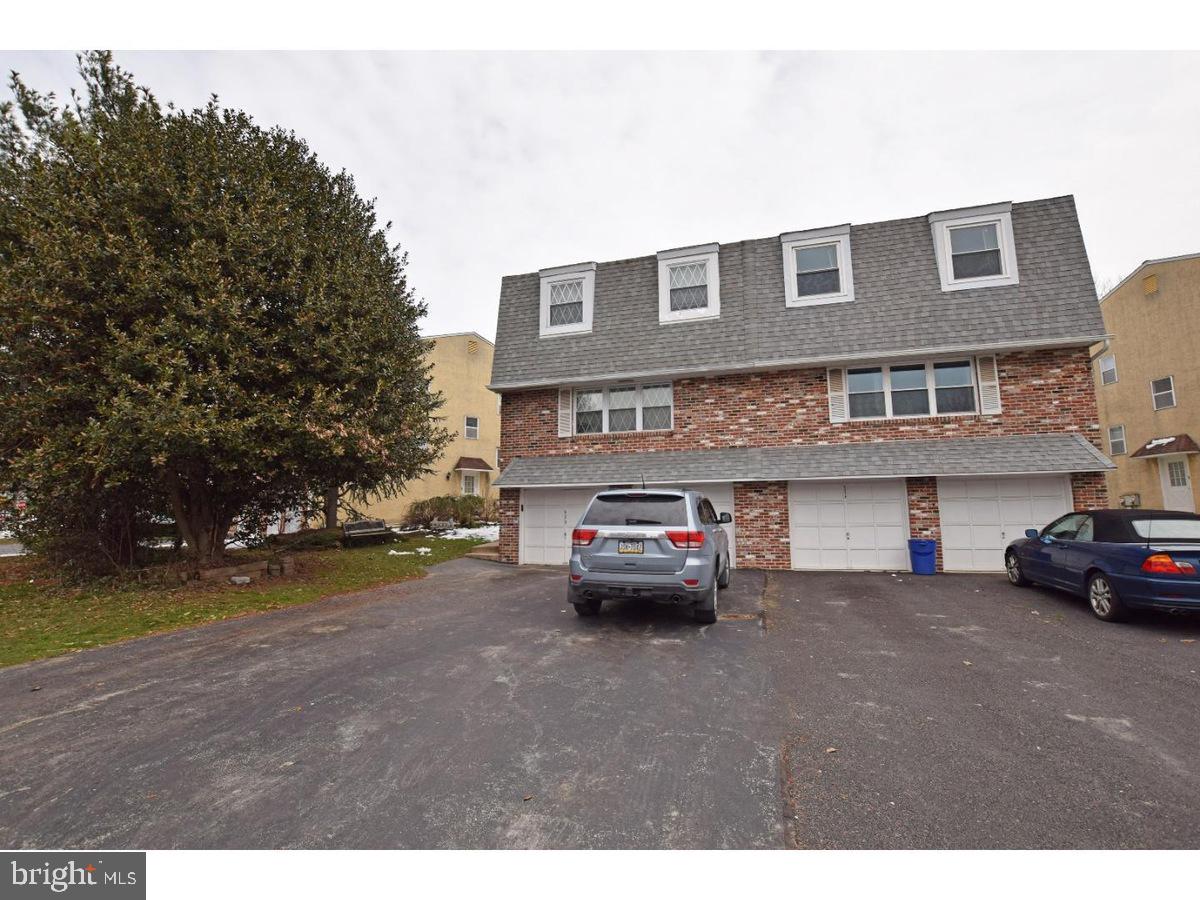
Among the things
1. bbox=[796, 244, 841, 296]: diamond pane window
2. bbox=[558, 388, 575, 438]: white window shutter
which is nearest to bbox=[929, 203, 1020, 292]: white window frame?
bbox=[796, 244, 841, 296]: diamond pane window

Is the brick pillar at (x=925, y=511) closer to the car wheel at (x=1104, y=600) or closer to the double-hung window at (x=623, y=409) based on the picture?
the car wheel at (x=1104, y=600)

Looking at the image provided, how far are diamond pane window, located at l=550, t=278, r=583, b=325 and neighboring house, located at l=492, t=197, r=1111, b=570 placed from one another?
0.15 meters

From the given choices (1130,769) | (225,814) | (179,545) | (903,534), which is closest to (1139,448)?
(903,534)

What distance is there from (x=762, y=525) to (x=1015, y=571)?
16.1 feet

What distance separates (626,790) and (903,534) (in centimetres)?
1110

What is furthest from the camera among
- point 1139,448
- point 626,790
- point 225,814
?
point 1139,448

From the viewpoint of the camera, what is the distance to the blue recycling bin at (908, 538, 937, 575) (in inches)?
452

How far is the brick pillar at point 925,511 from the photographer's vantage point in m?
11.8

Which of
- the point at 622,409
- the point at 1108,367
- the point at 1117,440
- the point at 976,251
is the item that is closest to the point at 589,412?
the point at 622,409

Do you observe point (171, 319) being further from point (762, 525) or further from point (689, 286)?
point (762, 525)

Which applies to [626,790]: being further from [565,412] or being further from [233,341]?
[565,412]

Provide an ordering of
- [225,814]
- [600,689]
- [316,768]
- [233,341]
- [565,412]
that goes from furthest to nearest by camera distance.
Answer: [565,412] < [233,341] < [600,689] < [316,768] < [225,814]

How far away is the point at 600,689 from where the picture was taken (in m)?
5.16

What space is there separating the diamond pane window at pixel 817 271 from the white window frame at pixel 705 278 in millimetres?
2107
